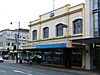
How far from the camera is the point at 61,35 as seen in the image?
42750 millimetres

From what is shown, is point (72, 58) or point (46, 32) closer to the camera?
point (72, 58)

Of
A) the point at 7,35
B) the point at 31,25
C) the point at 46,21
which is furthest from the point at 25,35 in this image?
the point at 46,21

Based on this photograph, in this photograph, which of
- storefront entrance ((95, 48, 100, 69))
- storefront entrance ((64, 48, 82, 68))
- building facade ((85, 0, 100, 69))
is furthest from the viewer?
storefront entrance ((64, 48, 82, 68))

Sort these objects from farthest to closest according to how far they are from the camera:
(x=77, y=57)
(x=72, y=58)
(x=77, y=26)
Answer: (x=72, y=58) → (x=77, y=57) → (x=77, y=26)

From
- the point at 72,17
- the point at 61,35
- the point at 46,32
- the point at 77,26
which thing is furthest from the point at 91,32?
the point at 46,32

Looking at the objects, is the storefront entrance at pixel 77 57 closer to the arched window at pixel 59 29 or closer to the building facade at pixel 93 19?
the building facade at pixel 93 19

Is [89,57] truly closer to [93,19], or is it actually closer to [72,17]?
[93,19]

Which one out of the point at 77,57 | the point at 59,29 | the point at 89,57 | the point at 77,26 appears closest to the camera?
the point at 89,57

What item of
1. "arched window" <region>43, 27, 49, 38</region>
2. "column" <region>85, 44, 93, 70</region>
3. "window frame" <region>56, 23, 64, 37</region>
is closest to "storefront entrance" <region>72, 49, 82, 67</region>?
"column" <region>85, 44, 93, 70</region>

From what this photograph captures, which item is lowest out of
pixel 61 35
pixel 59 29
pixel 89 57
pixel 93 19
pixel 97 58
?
pixel 97 58

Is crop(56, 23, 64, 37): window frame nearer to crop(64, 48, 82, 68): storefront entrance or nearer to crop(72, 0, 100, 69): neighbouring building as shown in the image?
crop(64, 48, 82, 68): storefront entrance

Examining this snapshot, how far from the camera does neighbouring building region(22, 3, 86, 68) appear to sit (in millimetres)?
38434

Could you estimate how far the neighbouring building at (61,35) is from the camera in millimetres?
38434

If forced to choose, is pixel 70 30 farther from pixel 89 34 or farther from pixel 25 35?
pixel 25 35
